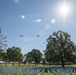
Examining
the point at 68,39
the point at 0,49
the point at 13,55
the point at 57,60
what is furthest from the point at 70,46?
the point at 13,55

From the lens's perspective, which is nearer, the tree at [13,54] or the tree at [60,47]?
the tree at [60,47]

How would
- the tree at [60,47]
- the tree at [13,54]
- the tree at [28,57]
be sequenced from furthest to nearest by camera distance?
the tree at [28,57] → the tree at [13,54] → the tree at [60,47]

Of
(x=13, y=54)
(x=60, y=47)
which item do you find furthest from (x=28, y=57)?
(x=60, y=47)

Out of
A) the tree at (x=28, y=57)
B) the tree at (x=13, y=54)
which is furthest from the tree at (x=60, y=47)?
→ the tree at (x=28, y=57)

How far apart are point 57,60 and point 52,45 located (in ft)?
18.1

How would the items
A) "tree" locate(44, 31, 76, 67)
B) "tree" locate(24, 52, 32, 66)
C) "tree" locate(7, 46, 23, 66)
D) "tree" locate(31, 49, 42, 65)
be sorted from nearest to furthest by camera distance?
"tree" locate(44, 31, 76, 67) → "tree" locate(7, 46, 23, 66) → "tree" locate(31, 49, 42, 65) → "tree" locate(24, 52, 32, 66)

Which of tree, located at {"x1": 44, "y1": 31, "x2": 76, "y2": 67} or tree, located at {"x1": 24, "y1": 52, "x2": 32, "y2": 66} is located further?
tree, located at {"x1": 24, "y1": 52, "x2": 32, "y2": 66}

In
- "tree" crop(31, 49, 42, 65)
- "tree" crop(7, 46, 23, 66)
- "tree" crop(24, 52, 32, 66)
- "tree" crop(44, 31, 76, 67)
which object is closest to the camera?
"tree" crop(44, 31, 76, 67)

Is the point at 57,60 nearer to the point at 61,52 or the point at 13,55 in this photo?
the point at 61,52

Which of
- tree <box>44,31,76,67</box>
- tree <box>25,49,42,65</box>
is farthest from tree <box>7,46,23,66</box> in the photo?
tree <box>44,31,76,67</box>

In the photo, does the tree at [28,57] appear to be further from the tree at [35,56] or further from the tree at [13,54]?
the tree at [13,54]

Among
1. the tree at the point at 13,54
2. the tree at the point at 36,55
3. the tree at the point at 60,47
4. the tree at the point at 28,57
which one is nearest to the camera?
the tree at the point at 60,47

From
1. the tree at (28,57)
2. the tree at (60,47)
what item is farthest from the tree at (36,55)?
the tree at (60,47)

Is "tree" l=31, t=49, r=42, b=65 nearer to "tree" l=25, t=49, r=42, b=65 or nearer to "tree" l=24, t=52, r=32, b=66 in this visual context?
"tree" l=25, t=49, r=42, b=65
